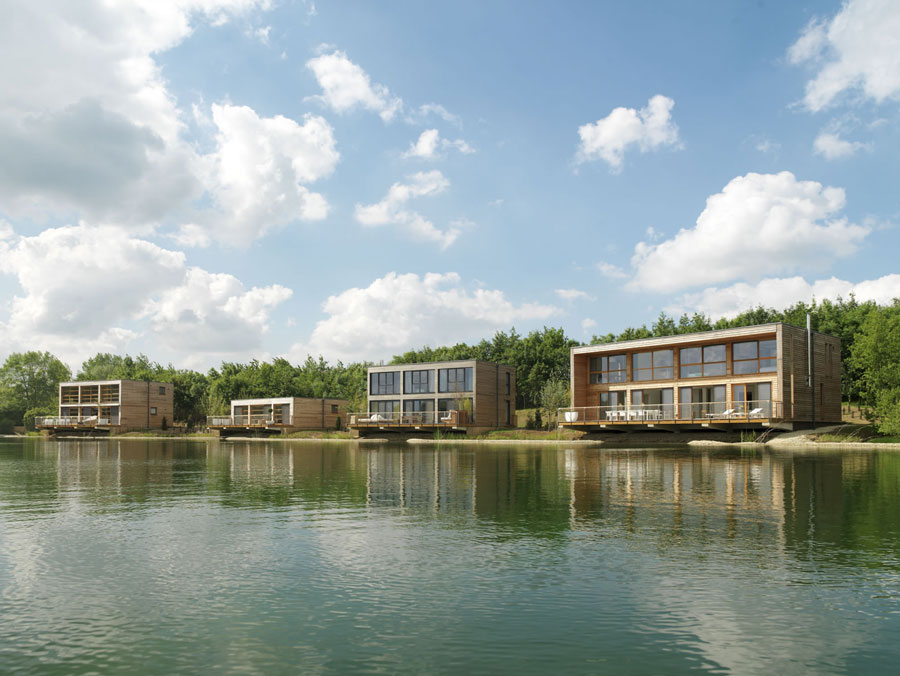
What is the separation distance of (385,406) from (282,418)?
11.8m

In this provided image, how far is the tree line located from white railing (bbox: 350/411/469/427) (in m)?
7.38

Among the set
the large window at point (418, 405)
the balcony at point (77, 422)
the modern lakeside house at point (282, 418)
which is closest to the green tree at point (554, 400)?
the large window at point (418, 405)

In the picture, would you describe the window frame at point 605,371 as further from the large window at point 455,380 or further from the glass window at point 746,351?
the large window at point 455,380

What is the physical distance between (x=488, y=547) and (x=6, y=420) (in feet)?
362

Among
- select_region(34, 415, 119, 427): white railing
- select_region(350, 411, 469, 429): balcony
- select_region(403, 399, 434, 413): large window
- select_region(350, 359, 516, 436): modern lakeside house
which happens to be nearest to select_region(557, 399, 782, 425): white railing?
select_region(350, 411, 469, 429): balcony

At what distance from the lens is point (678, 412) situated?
46.3 meters

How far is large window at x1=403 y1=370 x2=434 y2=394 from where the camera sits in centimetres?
6150

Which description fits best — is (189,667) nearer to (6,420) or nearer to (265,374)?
(265,374)

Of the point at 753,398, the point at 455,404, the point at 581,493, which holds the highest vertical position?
the point at 753,398

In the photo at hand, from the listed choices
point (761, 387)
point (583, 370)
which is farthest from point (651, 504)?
point (583, 370)

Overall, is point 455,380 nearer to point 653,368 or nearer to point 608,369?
point 608,369

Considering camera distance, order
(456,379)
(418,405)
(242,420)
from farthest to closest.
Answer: (242,420) < (418,405) < (456,379)

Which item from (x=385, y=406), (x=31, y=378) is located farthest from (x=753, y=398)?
(x=31, y=378)

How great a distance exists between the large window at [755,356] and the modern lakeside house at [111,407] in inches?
2566
